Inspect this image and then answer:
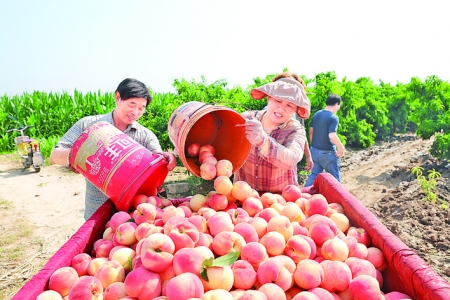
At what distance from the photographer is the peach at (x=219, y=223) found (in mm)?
1799

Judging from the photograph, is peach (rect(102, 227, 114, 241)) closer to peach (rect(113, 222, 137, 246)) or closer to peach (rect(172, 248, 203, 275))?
peach (rect(113, 222, 137, 246))

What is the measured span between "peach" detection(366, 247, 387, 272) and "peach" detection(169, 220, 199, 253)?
0.86m

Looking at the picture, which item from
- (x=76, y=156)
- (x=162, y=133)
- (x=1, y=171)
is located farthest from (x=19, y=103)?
(x=76, y=156)

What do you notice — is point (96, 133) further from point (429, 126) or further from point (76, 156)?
point (429, 126)

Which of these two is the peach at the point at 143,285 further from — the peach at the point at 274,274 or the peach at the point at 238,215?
the peach at the point at 238,215

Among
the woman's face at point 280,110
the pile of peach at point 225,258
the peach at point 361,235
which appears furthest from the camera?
the woman's face at point 280,110

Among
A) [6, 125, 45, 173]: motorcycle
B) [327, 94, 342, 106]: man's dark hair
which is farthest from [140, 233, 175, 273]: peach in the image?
[6, 125, 45, 173]: motorcycle

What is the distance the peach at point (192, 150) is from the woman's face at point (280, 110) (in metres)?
0.63

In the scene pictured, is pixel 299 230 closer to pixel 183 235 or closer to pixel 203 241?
pixel 203 241

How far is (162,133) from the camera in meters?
7.45

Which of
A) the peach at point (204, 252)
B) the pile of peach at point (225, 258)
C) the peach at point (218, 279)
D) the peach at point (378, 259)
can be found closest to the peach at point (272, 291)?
the pile of peach at point (225, 258)

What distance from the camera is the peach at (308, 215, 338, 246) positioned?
70.5 inches

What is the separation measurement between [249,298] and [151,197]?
999 millimetres

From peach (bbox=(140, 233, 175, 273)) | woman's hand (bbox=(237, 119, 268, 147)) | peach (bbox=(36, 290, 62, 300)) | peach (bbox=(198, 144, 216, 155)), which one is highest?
woman's hand (bbox=(237, 119, 268, 147))
